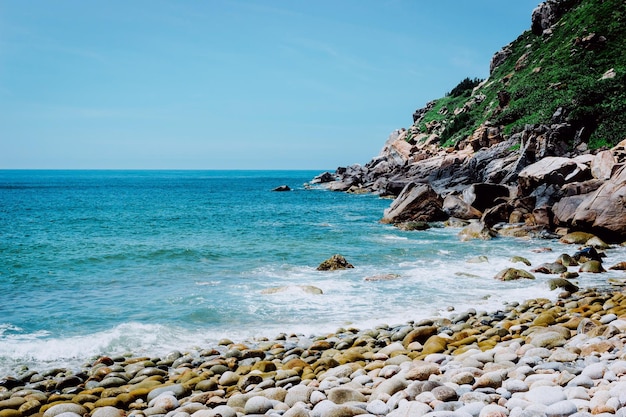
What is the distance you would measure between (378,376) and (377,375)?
0.16 feet

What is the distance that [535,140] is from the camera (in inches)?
1752

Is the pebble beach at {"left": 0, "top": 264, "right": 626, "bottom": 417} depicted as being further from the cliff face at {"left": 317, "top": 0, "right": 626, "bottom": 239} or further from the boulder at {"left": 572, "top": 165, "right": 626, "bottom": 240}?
the cliff face at {"left": 317, "top": 0, "right": 626, "bottom": 239}

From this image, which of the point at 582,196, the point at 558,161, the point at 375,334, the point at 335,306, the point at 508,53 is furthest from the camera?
the point at 508,53

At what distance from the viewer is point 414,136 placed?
9375cm

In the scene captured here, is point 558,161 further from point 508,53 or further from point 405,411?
point 508,53

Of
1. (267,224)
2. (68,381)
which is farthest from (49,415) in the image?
(267,224)

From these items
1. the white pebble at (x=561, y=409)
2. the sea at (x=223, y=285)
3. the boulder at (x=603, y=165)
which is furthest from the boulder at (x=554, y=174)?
the white pebble at (x=561, y=409)

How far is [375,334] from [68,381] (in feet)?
21.6

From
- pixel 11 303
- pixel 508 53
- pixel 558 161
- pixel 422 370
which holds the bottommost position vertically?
pixel 11 303

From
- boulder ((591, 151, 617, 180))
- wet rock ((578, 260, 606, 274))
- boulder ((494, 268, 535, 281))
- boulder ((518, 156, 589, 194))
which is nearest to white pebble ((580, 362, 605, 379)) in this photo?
boulder ((494, 268, 535, 281))

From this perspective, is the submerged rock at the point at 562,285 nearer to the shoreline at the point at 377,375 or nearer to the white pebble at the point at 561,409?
the shoreline at the point at 377,375

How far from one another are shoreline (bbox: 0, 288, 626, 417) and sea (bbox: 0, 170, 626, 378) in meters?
1.43

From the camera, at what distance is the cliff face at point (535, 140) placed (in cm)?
2952

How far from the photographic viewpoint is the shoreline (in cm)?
624
